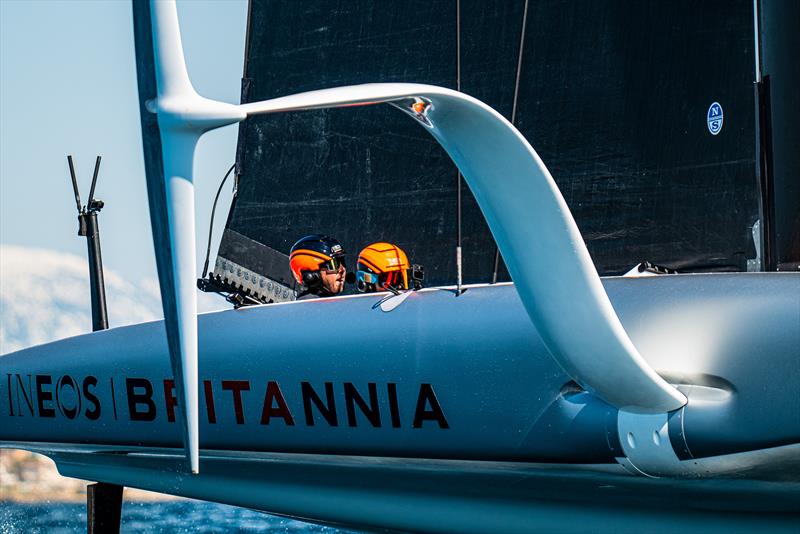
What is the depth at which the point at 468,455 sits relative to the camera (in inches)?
117

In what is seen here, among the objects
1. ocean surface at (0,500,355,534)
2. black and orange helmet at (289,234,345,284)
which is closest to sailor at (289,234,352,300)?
black and orange helmet at (289,234,345,284)

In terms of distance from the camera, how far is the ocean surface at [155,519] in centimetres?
848

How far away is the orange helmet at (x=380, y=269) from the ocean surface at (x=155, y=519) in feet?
10.9

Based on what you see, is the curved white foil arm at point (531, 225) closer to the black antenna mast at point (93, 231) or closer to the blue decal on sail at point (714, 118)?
the blue decal on sail at point (714, 118)

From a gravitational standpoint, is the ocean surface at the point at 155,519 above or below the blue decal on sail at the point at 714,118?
below

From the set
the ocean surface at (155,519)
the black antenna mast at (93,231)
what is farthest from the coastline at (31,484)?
the black antenna mast at (93,231)

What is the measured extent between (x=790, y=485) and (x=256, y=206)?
279 centimetres

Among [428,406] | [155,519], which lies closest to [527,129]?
[428,406]

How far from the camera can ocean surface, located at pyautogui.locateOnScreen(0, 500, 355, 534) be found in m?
8.48

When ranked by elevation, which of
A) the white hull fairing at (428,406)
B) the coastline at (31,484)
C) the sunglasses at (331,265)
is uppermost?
the sunglasses at (331,265)

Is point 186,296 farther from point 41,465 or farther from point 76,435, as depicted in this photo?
point 41,465

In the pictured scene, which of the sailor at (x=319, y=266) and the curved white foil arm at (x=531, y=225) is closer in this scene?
the curved white foil arm at (x=531, y=225)

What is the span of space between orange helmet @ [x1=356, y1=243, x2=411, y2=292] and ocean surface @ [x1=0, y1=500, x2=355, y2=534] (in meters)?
3.32

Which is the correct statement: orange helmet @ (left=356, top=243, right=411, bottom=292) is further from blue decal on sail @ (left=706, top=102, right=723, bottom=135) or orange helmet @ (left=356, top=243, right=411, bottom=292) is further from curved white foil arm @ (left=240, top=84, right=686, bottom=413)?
curved white foil arm @ (left=240, top=84, right=686, bottom=413)
